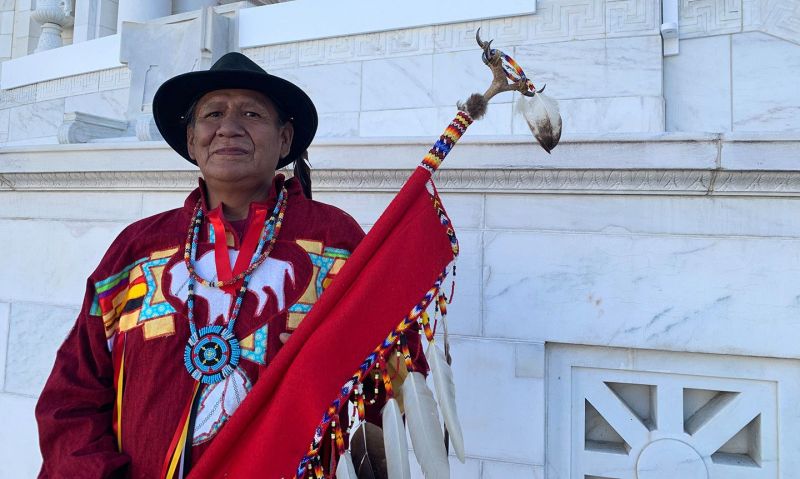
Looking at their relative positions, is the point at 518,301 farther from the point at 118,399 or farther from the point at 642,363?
the point at 118,399

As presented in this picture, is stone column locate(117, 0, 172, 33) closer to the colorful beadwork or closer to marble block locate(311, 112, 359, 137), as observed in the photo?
marble block locate(311, 112, 359, 137)

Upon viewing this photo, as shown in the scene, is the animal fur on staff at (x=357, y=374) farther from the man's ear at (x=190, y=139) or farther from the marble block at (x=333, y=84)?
the marble block at (x=333, y=84)

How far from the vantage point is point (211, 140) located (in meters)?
1.66

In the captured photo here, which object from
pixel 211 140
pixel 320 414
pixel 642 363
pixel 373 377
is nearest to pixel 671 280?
pixel 642 363

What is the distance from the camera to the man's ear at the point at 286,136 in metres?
1.82

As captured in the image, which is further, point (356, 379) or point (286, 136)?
point (286, 136)

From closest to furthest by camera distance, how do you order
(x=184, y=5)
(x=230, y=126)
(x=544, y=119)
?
(x=544, y=119)
(x=230, y=126)
(x=184, y=5)

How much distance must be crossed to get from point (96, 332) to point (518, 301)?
1.63 m

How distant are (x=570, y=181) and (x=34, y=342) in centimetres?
308

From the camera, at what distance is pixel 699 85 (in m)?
4.05

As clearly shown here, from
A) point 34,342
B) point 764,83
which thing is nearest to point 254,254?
point 34,342

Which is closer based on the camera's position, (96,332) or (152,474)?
(152,474)

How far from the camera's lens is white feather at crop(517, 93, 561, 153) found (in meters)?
1.51

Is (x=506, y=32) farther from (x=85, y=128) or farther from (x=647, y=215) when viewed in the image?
(x=85, y=128)
